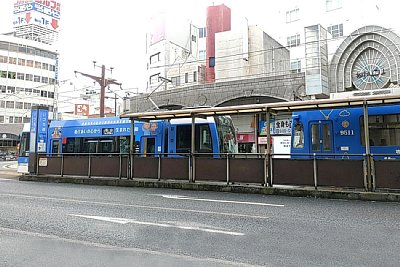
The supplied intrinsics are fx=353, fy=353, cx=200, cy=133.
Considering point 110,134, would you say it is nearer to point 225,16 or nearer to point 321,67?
point 321,67

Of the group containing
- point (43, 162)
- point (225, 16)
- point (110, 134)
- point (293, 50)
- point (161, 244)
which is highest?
point (225, 16)

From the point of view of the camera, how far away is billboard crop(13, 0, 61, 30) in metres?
83.4

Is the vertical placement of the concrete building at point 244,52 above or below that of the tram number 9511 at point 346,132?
above

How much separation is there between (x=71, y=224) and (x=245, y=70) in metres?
37.0

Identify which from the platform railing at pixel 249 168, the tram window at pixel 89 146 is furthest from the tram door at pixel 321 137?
the tram window at pixel 89 146

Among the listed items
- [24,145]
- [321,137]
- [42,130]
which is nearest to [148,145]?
[42,130]

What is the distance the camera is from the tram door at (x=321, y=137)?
14344 mm

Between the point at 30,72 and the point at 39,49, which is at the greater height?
the point at 39,49

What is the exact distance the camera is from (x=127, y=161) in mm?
16031

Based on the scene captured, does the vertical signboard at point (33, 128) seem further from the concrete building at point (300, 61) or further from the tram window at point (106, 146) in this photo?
the concrete building at point (300, 61)

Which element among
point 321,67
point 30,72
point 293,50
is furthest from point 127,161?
point 30,72

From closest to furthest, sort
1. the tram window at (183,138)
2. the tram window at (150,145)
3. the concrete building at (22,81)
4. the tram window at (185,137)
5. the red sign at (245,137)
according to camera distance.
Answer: the tram window at (185,137) < the tram window at (183,138) < the tram window at (150,145) < the red sign at (245,137) < the concrete building at (22,81)

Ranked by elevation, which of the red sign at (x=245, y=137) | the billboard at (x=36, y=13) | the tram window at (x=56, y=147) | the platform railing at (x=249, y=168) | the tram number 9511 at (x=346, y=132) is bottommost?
the platform railing at (x=249, y=168)

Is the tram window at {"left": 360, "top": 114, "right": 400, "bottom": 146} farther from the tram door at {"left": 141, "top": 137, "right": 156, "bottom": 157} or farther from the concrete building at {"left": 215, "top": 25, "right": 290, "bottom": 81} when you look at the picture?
the concrete building at {"left": 215, "top": 25, "right": 290, "bottom": 81}
